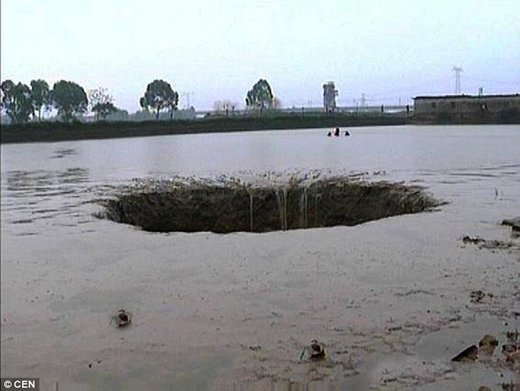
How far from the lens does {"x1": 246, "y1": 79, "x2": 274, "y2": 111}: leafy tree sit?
44969mm

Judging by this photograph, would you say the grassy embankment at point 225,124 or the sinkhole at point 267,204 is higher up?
the grassy embankment at point 225,124

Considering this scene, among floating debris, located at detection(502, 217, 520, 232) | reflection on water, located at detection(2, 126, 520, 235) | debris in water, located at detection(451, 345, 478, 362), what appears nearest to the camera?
debris in water, located at detection(451, 345, 478, 362)

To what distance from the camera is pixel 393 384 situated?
317 centimetres

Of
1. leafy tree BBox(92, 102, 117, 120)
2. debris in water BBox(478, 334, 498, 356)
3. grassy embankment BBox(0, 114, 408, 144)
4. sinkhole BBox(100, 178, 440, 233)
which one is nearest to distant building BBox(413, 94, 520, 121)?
grassy embankment BBox(0, 114, 408, 144)

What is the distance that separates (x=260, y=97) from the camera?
4509 centimetres

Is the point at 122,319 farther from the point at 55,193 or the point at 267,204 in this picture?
the point at 55,193

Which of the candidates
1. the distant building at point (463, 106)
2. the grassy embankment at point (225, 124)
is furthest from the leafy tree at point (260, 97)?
the distant building at point (463, 106)

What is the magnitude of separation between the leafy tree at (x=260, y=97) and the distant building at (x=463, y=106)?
13.4 m

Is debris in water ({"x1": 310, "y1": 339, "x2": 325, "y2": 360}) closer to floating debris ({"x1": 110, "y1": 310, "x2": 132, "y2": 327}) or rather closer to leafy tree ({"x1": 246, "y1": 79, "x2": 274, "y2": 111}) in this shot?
floating debris ({"x1": 110, "y1": 310, "x2": 132, "y2": 327})

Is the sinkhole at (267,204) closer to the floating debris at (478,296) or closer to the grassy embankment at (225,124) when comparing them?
the floating debris at (478,296)

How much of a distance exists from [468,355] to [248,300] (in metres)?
1.72

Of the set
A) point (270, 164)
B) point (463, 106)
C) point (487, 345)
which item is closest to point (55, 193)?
point (270, 164)

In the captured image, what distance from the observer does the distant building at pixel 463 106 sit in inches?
765

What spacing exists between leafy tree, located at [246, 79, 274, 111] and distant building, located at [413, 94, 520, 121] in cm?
1341
